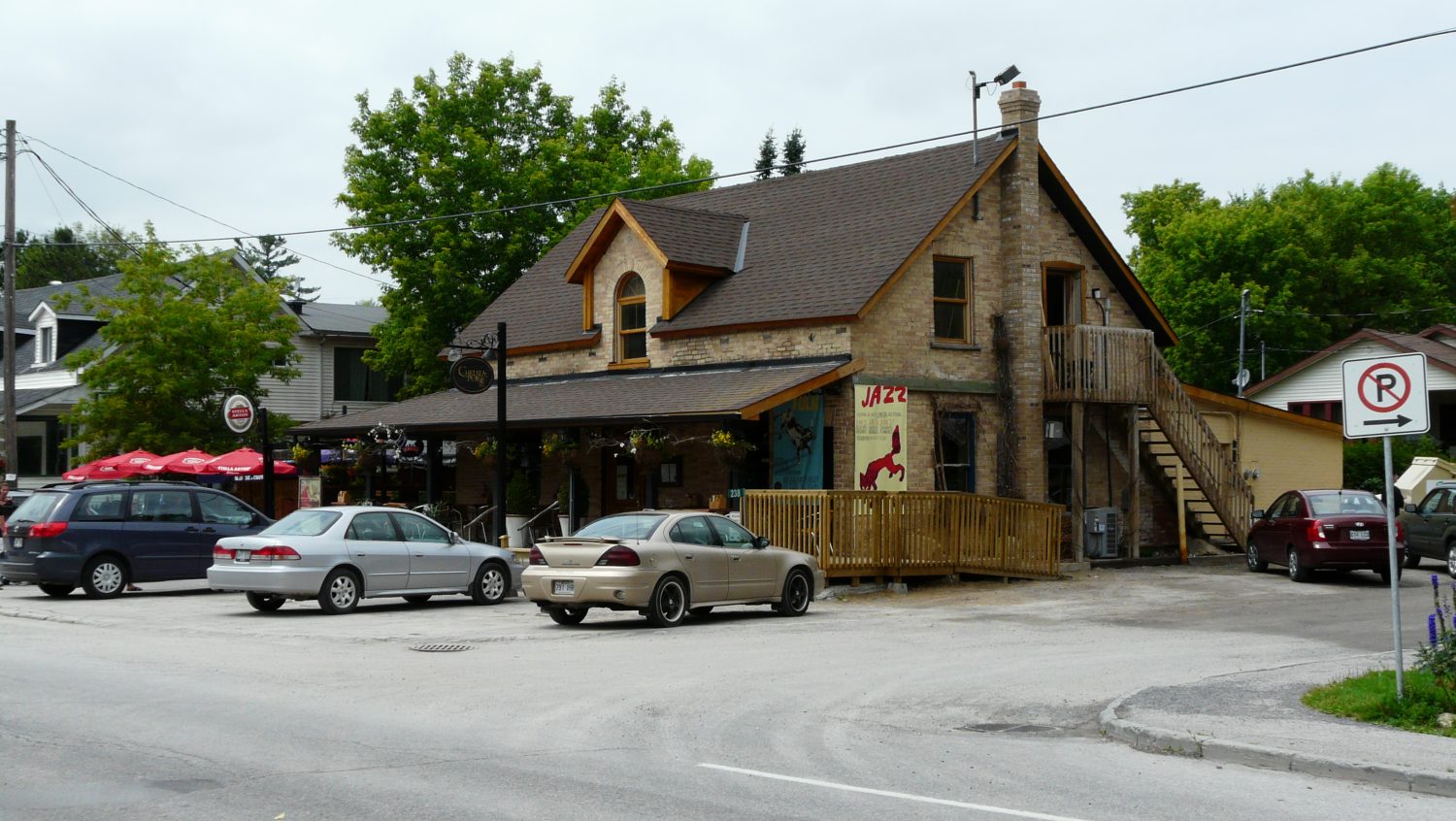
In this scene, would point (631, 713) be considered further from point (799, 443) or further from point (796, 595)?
point (799, 443)

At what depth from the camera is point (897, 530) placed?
23.0m

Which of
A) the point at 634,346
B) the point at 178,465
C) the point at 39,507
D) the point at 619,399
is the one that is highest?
the point at 634,346

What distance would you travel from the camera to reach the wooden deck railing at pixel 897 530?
22.5 metres

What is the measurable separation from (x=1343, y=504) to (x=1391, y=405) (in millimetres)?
15473

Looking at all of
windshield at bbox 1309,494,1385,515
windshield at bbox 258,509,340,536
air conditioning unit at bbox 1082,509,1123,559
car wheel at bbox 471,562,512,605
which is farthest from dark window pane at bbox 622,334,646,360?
windshield at bbox 1309,494,1385,515

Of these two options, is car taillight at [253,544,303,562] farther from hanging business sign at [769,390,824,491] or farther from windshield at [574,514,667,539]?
hanging business sign at [769,390,824,491]

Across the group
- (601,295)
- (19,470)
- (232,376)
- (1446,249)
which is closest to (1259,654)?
(601,295)

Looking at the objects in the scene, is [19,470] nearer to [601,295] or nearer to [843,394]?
[601,295]

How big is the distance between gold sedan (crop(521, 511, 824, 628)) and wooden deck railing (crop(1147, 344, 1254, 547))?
12.5m

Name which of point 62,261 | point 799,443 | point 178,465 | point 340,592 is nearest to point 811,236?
point 799,443

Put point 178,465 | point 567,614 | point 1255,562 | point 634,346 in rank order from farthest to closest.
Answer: point 178,465, point 634,346, point 1255,562, point 567,614

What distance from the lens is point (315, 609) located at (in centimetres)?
2038

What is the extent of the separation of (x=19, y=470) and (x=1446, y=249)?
60.4 meters

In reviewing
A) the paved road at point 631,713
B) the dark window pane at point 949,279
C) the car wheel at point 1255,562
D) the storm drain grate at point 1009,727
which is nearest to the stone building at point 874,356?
the dark window pane at point 949,279
